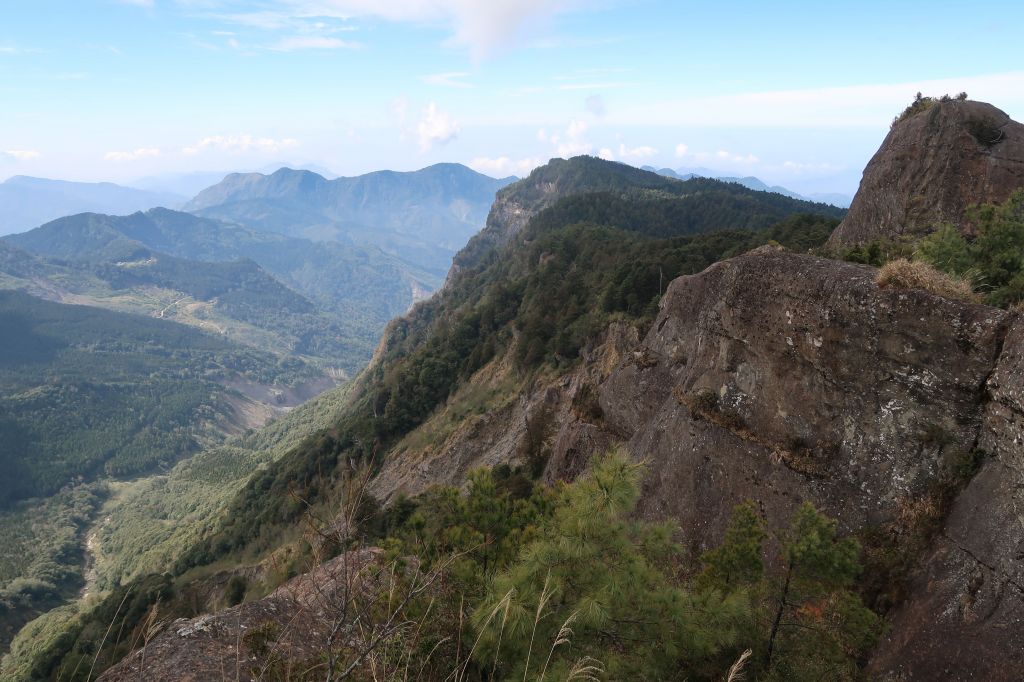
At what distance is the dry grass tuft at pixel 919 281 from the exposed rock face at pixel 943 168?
12825 mm

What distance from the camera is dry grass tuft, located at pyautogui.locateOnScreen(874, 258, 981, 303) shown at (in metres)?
11.9

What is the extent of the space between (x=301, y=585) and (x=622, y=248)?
57.0 metres

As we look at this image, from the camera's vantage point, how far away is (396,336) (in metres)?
116

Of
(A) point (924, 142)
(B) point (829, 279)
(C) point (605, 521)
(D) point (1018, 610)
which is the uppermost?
(A) point (924, 142)

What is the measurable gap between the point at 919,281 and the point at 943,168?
16430 mm

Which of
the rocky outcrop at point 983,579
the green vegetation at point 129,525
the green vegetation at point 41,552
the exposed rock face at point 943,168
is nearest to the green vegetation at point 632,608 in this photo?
the rocky outcrop at point 983,579

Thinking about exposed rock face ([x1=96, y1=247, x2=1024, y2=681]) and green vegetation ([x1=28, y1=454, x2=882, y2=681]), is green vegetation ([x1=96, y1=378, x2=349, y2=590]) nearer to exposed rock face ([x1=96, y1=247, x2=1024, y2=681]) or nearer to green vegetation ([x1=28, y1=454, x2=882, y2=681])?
exposed rock face ([x1=96, y1=247, x2=1024, y2=681])

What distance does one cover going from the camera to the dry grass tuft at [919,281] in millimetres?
11922

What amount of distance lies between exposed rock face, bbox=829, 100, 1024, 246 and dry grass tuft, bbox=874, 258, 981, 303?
12825 millimetres

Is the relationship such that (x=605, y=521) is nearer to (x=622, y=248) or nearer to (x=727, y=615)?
(x=727, y=615)

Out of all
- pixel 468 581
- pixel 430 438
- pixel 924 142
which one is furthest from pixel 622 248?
pixel 468 581

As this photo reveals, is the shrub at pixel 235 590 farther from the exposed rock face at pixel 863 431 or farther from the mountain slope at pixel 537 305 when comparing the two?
the exposed rock face at pixel 863 431

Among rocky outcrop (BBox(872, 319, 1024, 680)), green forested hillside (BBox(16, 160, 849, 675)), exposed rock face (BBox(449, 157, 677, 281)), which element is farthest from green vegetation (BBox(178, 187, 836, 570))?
exposed rock face (BBox(449, 157, 677, 281))

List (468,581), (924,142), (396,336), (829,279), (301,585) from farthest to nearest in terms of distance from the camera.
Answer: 1. (396,336)
2. (924,142)
3. (301,585)
4. (829,279)
5. (468,581)
